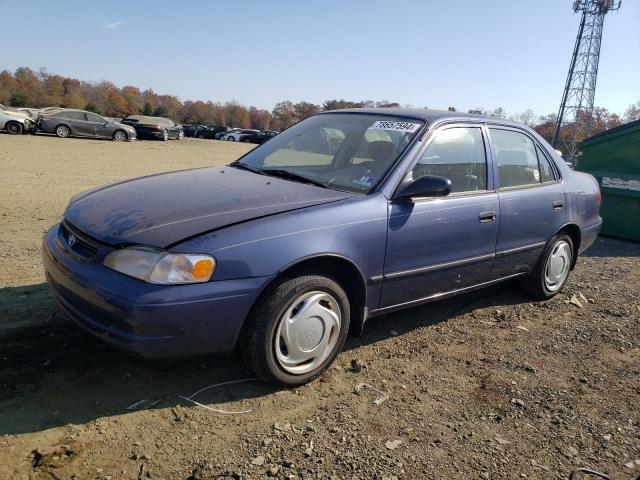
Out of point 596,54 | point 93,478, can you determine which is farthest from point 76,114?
point 596,54

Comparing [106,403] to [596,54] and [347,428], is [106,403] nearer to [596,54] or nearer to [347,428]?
[347,428]

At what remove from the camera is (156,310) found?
2.50 metres

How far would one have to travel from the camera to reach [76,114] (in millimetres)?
24281

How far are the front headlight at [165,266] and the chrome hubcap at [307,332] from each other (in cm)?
56

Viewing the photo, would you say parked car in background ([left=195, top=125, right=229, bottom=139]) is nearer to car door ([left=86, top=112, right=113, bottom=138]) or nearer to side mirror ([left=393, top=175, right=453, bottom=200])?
car door ([left=86, top=112, right=113, bottom=138])

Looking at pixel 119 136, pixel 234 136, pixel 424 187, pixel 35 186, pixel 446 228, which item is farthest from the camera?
pixel 234 136

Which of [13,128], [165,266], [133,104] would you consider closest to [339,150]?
[165,266]

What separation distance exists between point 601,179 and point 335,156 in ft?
20.5

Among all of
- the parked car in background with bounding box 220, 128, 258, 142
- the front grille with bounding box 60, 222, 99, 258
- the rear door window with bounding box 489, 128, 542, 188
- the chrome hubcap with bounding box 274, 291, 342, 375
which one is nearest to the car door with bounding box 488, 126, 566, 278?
the rear door window with bounding box 489, 128, 542, 188

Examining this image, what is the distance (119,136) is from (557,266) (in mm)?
A: 24896

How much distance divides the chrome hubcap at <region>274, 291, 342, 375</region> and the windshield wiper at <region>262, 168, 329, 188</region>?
2.80 ft

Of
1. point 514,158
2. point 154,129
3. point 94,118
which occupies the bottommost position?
point 514,158

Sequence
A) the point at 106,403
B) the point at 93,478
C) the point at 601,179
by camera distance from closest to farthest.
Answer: the point at 93,478
the point at 106,403
the point at 601,179

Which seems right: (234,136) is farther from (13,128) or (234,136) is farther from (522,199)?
(522,199)
